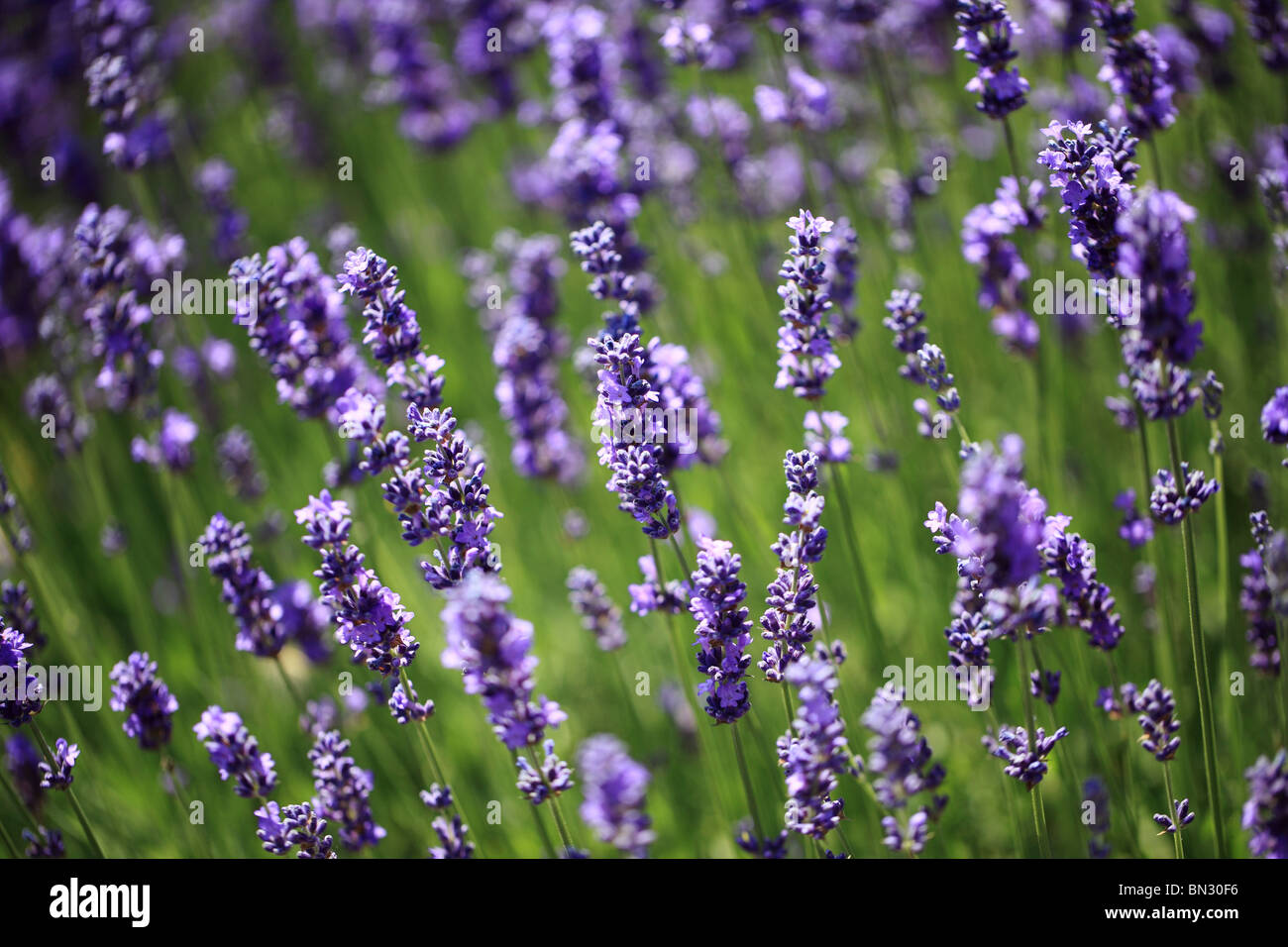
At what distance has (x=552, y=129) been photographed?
4.96 metres

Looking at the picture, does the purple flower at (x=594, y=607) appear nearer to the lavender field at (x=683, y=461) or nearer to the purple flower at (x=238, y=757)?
the lavender field at (x=683, y=461)

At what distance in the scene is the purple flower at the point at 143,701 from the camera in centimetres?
229

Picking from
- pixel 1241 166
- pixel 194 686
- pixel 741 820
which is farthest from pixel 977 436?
pixel 194 686

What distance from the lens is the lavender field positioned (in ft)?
6.72

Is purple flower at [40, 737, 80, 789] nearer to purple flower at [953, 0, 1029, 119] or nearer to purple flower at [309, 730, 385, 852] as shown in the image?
purple flower at [309, 730, 385, 852]

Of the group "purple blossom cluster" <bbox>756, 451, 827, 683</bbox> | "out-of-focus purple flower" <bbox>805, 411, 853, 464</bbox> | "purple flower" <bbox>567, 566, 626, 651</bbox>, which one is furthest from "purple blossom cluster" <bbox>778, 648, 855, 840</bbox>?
"purple flower" <bbox>567, 566, 626, 651</bbox>

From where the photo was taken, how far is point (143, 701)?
231 cm

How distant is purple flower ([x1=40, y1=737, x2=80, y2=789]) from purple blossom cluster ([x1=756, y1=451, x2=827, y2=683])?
168 centimetres

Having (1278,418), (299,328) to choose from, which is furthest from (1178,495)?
(299,328)

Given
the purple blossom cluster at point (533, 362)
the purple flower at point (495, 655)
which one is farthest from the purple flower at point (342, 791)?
the purple blossom cluster at point (533, 362)

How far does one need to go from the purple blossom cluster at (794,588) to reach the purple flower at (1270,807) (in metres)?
0.99

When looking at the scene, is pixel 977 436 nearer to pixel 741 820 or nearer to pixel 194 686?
pixel 741 820

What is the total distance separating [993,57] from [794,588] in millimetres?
1521
